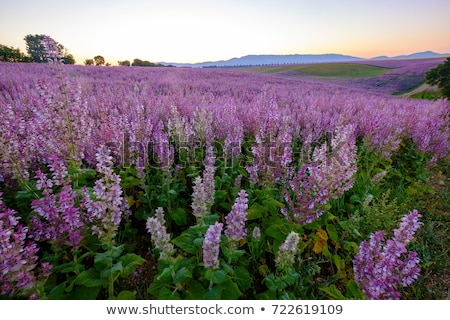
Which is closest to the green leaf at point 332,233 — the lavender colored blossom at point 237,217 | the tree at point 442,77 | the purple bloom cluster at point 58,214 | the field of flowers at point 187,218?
the field of flowers at point 187,218

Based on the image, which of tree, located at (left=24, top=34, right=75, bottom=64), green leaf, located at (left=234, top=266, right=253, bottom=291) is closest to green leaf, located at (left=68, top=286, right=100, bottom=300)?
green leaf, located at (left=234, top=266, right=253, bottom=291)

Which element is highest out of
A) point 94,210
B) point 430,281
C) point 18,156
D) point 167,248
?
point 18,156

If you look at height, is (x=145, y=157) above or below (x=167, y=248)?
above

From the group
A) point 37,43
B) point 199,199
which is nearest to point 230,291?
point 199,199

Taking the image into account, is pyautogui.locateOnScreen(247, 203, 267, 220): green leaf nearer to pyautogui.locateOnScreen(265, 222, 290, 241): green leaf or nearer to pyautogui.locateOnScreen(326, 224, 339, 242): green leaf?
pyautogui.locateOnScreen(265, 222, 290, 241): green leaf

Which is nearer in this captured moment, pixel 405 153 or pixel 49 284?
pixel 49 284

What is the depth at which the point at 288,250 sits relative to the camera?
1647 mm

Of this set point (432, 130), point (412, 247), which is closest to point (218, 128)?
point (412, 247)

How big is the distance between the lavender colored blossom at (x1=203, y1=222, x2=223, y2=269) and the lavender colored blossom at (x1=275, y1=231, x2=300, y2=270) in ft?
1.55

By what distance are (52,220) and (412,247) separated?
3.48m

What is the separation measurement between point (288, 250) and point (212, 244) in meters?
0.54

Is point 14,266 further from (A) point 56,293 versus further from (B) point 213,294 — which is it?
(B) point 213,294
